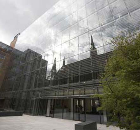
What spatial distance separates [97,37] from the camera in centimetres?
1457

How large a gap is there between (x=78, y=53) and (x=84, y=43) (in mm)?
1708

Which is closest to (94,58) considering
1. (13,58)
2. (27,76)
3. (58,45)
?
(58,45)

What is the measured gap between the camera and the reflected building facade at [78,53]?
12812mm

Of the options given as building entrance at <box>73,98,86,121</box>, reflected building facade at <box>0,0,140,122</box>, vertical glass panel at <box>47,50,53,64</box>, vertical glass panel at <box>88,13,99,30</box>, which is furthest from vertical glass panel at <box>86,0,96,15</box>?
building entrance at <box>73,98,86,121</box>

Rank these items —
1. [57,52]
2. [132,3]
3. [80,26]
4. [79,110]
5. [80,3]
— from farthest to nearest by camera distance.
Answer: [80,3] < [57,52] < [80,26] < [79,110] < [132,3]

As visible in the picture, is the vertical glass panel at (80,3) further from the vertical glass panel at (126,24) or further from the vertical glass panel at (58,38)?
the vertical glass panel at (126,24)

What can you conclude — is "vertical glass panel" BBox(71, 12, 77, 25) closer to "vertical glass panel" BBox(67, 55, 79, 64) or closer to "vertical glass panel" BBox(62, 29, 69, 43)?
"vertical glass panel" BBox(62, 29, 69, 43)

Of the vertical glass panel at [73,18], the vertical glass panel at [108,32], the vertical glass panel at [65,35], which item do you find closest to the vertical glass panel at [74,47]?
the vertical glass panel at [65,35]

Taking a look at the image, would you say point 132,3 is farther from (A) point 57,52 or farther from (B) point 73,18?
(A) point 57,52

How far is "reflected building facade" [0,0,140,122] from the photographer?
1281 cm

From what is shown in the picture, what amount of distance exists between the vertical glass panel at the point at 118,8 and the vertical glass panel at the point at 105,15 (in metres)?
0.56

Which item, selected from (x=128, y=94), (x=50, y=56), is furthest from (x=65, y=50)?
(x=128, y=94)

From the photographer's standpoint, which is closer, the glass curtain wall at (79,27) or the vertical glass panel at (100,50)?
the glass curtain wall at (79,27)

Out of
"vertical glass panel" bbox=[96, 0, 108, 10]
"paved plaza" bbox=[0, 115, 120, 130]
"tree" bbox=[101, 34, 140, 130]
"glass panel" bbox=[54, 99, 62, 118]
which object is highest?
"vertical glass panel" bbox=[96, 0, 108, 10]
